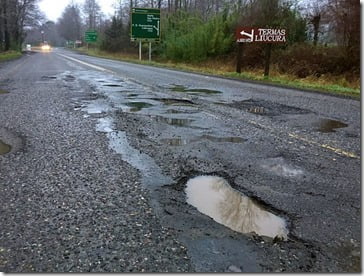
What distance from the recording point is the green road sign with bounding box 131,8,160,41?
35.1 m

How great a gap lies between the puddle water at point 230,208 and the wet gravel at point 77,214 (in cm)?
52

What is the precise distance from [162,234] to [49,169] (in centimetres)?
212

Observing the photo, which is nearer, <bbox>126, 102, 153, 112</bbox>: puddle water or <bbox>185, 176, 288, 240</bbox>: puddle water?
<bbox>185, 176, 288, 240</bbox>: puddle water

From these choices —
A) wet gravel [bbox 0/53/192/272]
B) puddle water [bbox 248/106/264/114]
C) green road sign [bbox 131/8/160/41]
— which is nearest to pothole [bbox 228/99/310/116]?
puddle water [bbox 248/106/264/114]

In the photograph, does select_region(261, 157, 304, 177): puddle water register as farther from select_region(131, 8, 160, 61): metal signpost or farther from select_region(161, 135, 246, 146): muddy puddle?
select_region(131, 8, 160, 61): metal signpost

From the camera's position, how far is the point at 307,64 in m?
22.4

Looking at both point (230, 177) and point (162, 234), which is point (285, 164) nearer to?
point (230, 177)

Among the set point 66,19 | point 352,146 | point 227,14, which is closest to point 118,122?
point 352,146

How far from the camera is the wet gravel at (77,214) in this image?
9.08 ft

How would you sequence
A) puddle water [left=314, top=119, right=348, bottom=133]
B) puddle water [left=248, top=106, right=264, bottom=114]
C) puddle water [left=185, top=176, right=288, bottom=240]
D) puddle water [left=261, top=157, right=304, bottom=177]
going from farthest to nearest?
puddle water [left=248, top=106, right=264, bottom=114] → puddle water [left=314, top=119, right=348, bottom=133] → puddle water [left=261, top=157, right=304, bottom=177] → puddle water [left=185, top=176, right=288, bottom=240]

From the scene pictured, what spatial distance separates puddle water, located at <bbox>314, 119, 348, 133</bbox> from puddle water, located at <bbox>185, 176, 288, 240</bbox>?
11.6ft

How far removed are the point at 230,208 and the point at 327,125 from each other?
15.4 ft

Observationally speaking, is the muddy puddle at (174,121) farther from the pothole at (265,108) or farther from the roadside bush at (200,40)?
the roadside bush at (200,40)

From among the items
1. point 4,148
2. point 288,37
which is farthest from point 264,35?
point 4,148
